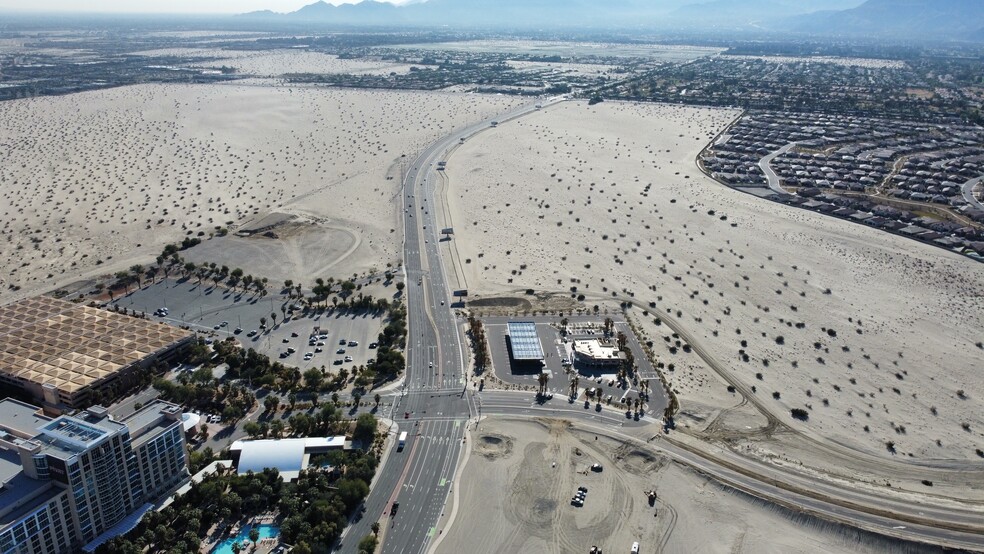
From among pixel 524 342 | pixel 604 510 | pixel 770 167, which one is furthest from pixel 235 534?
pixel 770 167

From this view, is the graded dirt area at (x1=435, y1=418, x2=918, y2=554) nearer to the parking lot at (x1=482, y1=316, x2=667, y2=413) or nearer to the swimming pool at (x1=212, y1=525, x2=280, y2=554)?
the parking lot at (x1=482, y1=316, x2=667, y2=413)

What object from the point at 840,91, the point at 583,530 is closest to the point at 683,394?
the point at 583,530

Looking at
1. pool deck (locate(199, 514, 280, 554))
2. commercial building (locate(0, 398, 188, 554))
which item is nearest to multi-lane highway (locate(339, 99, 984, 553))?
pool deck (locate(199, 514, 280, 554))

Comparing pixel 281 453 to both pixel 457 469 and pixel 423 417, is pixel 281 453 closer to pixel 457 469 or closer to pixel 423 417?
pixel 423 417

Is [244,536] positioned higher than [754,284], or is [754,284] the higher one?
[754,284]

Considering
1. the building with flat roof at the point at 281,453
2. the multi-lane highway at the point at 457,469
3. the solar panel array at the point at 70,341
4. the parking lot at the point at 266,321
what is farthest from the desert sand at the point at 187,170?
the building with flat roof at the point at 281,453

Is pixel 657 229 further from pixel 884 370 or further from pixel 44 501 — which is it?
pixel 44 501
